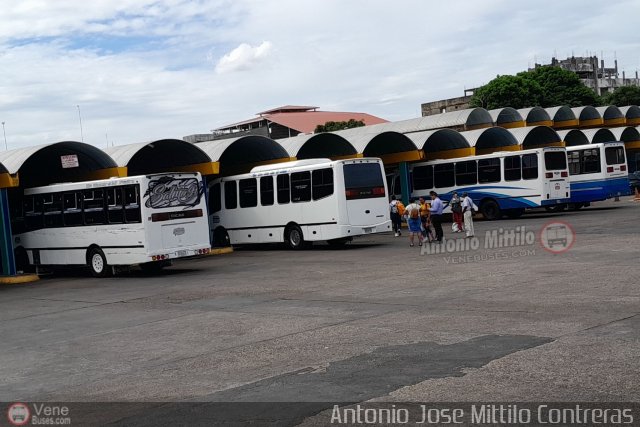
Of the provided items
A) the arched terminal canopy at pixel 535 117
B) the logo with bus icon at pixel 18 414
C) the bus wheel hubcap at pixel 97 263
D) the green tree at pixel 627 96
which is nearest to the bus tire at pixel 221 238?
the bus wheel hubcap at pixel 97 263

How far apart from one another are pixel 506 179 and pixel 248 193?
1177cm

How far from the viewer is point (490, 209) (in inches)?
1416

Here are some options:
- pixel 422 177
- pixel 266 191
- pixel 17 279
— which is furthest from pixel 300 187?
pixel 422 177

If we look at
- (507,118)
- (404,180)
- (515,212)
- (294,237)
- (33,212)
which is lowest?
(294,237)

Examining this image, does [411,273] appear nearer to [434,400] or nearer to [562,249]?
[562,249]

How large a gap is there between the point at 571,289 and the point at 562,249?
703 cm

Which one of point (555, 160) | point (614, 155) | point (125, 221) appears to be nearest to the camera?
point (125, 221)

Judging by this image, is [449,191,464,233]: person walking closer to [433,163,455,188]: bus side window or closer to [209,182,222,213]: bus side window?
[433,163,455,188]: bus side window

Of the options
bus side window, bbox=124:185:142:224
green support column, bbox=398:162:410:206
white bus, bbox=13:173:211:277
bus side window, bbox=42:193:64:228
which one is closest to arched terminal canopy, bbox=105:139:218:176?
bus side window, bbox=42:193:64:228

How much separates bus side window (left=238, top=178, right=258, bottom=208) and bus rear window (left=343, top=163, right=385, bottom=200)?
4.29 m

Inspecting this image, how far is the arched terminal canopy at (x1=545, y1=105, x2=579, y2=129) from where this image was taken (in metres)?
58.3

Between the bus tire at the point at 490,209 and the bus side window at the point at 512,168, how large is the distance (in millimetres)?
1309

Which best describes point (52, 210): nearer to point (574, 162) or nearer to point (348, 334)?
point (348, 334)

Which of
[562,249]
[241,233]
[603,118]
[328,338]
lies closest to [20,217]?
[241,233]
